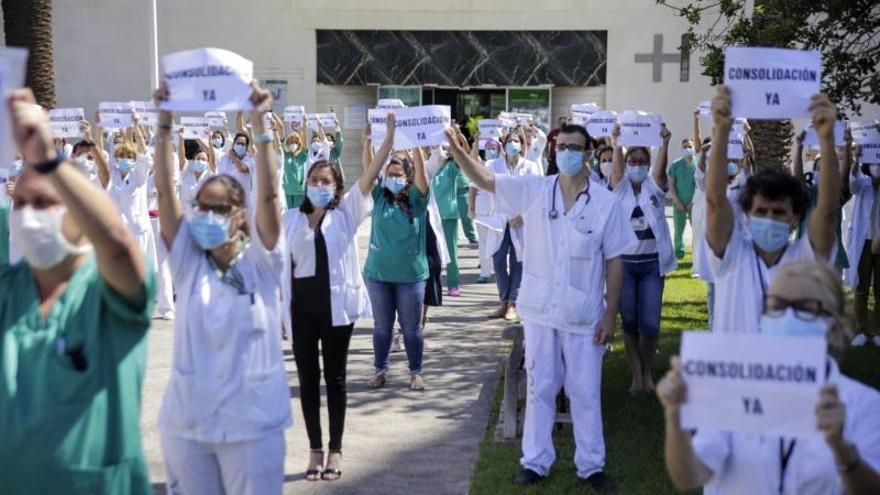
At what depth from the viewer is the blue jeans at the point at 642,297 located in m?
8.67

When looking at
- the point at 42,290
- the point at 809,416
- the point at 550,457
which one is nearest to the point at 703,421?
the point at 809,416

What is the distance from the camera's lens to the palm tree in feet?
59.5

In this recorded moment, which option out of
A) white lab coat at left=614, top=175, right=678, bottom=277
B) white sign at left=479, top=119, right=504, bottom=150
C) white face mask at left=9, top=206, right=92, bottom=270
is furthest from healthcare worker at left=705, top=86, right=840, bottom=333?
white sign at left=479, top=119, right=504, bottom=150

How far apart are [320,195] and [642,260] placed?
3016mm

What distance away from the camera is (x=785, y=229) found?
4480mm

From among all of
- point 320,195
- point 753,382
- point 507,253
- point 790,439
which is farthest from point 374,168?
point 507,253

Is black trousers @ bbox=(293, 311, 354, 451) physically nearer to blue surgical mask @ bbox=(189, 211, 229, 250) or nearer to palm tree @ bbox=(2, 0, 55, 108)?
blue surgical mask @ bbox=(189, 211, 229, 250)

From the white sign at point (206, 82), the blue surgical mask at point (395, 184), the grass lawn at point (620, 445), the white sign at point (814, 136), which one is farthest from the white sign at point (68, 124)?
the white sign at point (206, 82)

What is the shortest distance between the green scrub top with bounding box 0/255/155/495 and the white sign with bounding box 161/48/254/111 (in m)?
1.18

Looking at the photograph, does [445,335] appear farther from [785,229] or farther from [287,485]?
[785,229]

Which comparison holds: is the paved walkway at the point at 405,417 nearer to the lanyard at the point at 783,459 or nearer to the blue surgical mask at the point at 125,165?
the blue surgical mask at the point at 125,165

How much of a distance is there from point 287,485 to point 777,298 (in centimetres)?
414

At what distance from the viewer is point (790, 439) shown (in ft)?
10.6

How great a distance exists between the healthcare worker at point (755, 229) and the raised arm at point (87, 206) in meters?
2.36
